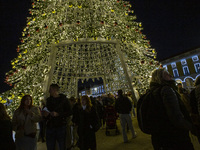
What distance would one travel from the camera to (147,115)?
156cm

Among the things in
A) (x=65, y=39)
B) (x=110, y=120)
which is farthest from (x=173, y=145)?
(x=65, y=39)

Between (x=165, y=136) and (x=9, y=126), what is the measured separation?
8.19 ft

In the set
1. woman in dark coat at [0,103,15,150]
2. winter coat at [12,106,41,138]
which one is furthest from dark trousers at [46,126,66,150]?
woman in dark coat at [0,103,15,150]

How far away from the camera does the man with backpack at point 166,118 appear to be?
1.40 metres

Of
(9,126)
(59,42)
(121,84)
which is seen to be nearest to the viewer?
(9,126)

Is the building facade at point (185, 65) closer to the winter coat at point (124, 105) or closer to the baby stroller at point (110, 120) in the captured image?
the baby stroller at point (110, 120)

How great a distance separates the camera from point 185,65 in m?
31.1

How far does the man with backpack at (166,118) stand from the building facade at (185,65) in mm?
32594

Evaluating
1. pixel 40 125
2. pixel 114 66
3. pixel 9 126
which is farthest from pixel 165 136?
pixel 114 66

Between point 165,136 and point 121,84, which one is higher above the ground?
point 121,84

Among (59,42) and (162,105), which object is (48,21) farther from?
(162,105)

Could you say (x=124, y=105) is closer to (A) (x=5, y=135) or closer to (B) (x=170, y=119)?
(B) (x=170, y=119)

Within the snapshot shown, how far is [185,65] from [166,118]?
3675 centimetres

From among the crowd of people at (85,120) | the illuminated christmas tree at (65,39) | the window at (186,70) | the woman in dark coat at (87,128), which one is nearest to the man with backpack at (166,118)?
the crowd of people at (85,120)
